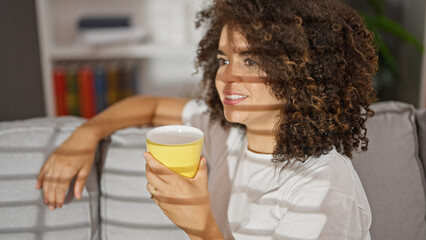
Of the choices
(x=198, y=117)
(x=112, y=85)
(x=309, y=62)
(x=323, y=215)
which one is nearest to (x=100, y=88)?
(x=112, y=85)

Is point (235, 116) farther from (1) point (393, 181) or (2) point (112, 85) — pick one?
(2) point (112, 85)

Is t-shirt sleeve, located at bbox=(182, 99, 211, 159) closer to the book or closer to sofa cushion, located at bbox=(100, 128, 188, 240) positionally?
sofa cushion, located at bbox=(100, 128, 188, 240)

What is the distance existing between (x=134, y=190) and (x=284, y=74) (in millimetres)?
554

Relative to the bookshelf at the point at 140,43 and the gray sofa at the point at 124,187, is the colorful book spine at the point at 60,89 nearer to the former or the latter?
the bookshelf at the point at 140,43

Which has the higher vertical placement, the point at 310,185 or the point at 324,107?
the point at 324,107

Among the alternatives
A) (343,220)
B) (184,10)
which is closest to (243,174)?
(343,220)

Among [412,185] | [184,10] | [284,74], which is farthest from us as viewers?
[184,10]

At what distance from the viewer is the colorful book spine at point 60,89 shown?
218cm

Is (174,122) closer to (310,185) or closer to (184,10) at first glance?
(310,185)

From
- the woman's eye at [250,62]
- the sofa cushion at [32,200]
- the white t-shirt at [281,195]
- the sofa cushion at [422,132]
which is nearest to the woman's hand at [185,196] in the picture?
the white t-shirt at [281,195]

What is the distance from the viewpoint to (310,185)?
86cm

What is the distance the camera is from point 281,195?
925 mm

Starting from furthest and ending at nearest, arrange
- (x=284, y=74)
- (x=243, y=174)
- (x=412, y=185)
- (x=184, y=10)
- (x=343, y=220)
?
(x=184, y=10), (x=412, y=185), (x=243, y=174), (x=284, y=74), (x=343, y=220)

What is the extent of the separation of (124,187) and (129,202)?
4 cm
